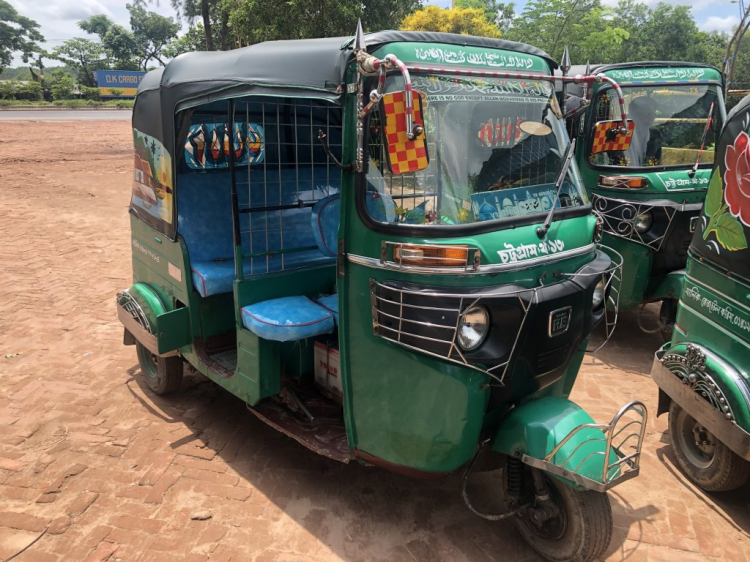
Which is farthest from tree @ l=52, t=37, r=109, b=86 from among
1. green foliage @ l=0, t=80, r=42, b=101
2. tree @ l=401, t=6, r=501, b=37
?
tree @ l=401, t=6, r=501, b=37

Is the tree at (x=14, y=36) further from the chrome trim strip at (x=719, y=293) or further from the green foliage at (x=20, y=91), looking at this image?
the chrome trim strip at (x=719, y=293)

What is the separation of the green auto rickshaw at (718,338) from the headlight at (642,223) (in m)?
1.98

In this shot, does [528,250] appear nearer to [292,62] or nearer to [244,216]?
[292,62]

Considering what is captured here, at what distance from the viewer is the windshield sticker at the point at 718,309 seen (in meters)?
3.10

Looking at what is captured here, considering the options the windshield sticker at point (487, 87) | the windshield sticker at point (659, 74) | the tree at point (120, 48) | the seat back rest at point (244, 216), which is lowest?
the seat back rest at point (244, 216)

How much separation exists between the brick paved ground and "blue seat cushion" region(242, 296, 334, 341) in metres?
1.02

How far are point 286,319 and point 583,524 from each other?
6.31 ft

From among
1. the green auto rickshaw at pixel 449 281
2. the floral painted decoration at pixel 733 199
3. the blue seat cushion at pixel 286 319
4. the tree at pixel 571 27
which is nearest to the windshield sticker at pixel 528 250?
the green auto rickshaw at pixel 449 281

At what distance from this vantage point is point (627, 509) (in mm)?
3434

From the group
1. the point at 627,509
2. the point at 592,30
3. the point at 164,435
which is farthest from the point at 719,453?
the point at 592,30

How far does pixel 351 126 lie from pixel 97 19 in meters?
84.2

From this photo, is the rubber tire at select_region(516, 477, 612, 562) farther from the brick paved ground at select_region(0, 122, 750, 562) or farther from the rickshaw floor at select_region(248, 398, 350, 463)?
the rickshaw floor at select_region(248, 398, 350, 463)

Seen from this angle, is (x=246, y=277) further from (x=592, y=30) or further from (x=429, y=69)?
(x=592, y=30)

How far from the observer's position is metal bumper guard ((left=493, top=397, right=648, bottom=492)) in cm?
254
